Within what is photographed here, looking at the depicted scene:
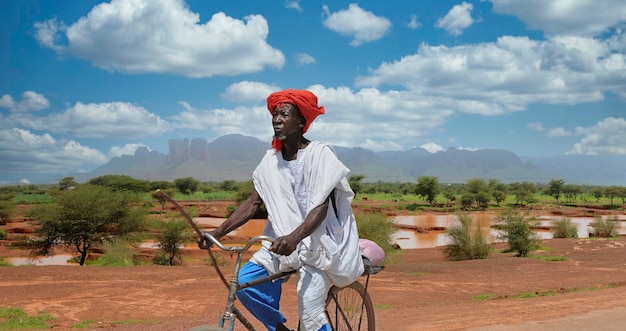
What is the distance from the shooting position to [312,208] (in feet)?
11.9

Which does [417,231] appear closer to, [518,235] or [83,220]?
[518,235]

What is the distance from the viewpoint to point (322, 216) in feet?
11.9

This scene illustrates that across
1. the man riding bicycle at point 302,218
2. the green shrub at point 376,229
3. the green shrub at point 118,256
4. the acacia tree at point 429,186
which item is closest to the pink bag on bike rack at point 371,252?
the man riding bicycle at point 302,218

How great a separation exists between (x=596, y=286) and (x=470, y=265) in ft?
20.1

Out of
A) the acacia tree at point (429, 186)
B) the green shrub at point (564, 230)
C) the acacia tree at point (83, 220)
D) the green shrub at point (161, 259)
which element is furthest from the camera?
the acacia tree at point (429, 186)

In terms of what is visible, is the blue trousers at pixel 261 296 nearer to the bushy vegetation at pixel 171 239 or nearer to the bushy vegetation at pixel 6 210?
the bushy vegetation at pixel 171 239

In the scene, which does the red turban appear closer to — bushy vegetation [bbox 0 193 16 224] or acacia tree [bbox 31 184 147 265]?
acacia tree [bbox 31 184 147 265]

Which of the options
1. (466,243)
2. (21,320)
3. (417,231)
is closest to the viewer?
(21,320)

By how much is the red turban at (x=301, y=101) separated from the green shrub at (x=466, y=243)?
21108 millimetres

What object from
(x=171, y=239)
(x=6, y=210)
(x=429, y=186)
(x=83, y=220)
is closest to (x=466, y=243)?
(x=171, y=239)

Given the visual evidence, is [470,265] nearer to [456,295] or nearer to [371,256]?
[456,295]

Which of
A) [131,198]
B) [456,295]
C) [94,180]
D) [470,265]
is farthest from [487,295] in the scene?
[94,180]

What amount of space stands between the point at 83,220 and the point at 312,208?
24.6 meters

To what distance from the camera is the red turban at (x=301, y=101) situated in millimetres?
3789
